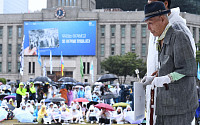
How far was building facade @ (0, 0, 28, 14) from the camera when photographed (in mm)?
131625

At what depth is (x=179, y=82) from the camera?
2.35 meters

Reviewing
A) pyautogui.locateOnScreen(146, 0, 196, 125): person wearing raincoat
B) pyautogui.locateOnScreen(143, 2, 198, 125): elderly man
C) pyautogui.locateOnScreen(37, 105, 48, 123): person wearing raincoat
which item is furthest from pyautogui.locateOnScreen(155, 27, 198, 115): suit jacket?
pyautogui.locateOnScreen(37, 105, 48, 123): person wearing raincoat

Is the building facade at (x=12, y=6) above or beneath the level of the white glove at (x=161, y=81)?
above

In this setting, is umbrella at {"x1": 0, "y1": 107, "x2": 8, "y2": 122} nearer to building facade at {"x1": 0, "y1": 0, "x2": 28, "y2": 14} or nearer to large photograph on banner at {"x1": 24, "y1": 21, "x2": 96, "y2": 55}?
large photograph on banner at {"x1": 24, "y1": 21, "x2": 96, "y2": 55}

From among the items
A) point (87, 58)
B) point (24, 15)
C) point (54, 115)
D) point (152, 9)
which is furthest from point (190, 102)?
point (24, 15)

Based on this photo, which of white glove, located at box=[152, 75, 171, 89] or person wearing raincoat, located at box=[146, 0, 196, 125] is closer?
white glove, located at box=[152, 75, 171, 89]

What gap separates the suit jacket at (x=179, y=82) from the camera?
7.65 ft

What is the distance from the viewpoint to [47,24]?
55.9 m

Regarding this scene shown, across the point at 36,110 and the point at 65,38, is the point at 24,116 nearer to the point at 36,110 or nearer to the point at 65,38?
the point at 36,110

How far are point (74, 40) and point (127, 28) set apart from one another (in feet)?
31.1

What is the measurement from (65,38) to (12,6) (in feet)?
303

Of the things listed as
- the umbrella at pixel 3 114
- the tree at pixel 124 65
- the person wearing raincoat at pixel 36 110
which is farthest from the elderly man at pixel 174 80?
the tree at pixel 124 65

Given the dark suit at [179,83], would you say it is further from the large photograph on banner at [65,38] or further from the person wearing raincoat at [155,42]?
the large photograph on banner at [65,38]

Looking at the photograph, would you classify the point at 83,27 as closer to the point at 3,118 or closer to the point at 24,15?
the point at 24,15
